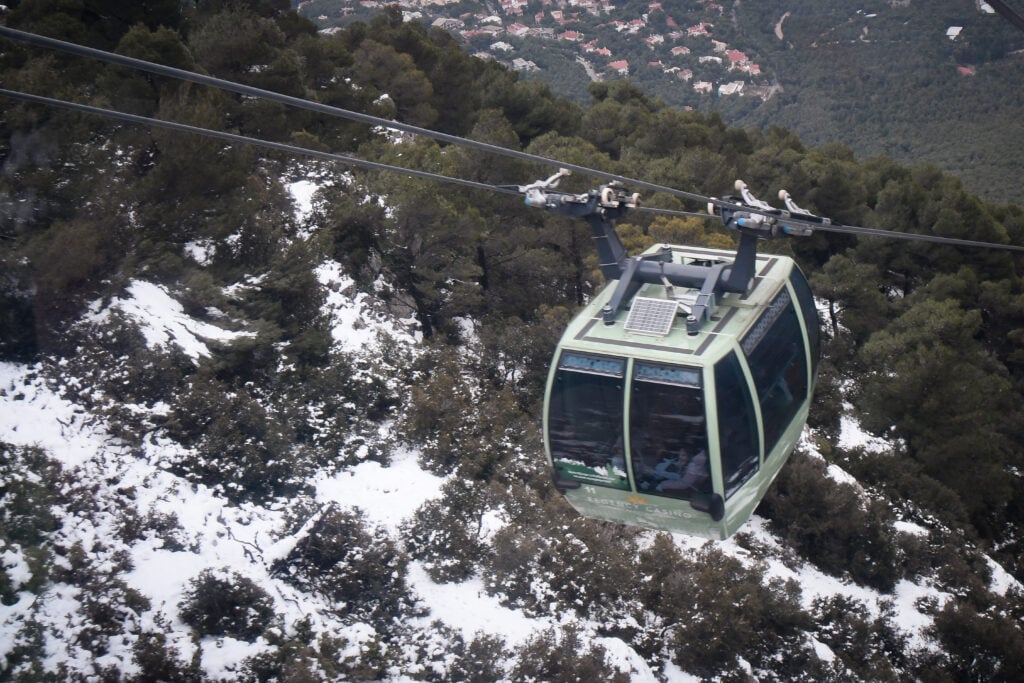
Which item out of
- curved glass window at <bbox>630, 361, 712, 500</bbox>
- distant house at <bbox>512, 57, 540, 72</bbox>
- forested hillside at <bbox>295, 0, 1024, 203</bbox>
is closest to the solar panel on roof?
curved glass window at <bbox>630, 361, 712, 500</bbox>

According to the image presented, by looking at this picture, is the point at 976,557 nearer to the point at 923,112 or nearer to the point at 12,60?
the point at 12,60

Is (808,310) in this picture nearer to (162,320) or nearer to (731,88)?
(162,320)

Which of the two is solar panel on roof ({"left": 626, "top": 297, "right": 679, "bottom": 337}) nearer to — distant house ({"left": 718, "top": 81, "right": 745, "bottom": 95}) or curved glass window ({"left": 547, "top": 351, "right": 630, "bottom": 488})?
curved glass window ({"left": 547, "top": 351, "right": 630, "bottom": 488})

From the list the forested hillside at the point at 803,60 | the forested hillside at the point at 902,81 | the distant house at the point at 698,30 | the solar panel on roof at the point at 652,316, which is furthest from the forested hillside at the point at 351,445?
the distant house at the point at 698,30

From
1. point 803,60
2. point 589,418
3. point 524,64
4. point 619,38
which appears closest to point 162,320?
point 589,418

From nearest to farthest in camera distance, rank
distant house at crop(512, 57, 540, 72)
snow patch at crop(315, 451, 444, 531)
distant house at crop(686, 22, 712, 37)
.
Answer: snow patch at crop(315, 451, 444, 531) → distant house at crop(512, 57, 540, 72) → distant house at crop(686, 22, 712, 37)

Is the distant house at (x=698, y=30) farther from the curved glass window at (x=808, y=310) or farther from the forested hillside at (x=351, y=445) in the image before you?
the curved glass window at (x=808, y=310)

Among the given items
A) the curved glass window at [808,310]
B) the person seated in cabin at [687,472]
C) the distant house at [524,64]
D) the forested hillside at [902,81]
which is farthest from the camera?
the distant house at [524,64]
